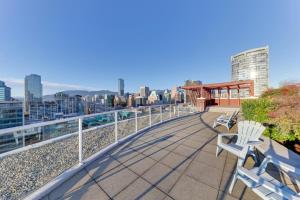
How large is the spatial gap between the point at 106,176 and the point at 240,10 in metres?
13.4

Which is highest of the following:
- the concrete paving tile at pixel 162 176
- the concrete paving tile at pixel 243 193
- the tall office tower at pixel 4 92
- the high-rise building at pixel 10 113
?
the tall office tower at pixel 4 92

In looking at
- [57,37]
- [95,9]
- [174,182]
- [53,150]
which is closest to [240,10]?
[95,9]

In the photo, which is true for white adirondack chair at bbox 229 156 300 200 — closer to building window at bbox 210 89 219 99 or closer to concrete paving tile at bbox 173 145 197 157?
concrete paving tile at bbox 173 145 197 157

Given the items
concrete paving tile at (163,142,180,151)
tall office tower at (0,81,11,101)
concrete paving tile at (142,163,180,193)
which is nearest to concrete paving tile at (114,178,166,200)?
concrete paving tile at (142,163,180,193)

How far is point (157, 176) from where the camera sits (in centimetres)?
219

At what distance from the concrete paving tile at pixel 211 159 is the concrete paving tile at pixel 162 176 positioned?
74 cm

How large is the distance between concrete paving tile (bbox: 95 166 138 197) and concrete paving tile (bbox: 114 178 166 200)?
0.30 ft

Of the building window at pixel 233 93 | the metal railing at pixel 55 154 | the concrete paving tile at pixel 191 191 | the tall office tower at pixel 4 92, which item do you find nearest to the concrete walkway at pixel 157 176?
the concrete paving tile at pixel 191 191

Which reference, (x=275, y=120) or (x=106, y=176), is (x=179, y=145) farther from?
(x=275, y=120)

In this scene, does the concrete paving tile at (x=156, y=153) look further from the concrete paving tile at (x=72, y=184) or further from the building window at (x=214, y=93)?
the building window at (x=214, y=93)

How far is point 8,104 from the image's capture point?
3872 centimetres

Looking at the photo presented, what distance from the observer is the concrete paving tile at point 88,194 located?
1721 millimetres

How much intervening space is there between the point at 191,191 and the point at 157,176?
57cm

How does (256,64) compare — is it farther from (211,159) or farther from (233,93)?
(211,159)
